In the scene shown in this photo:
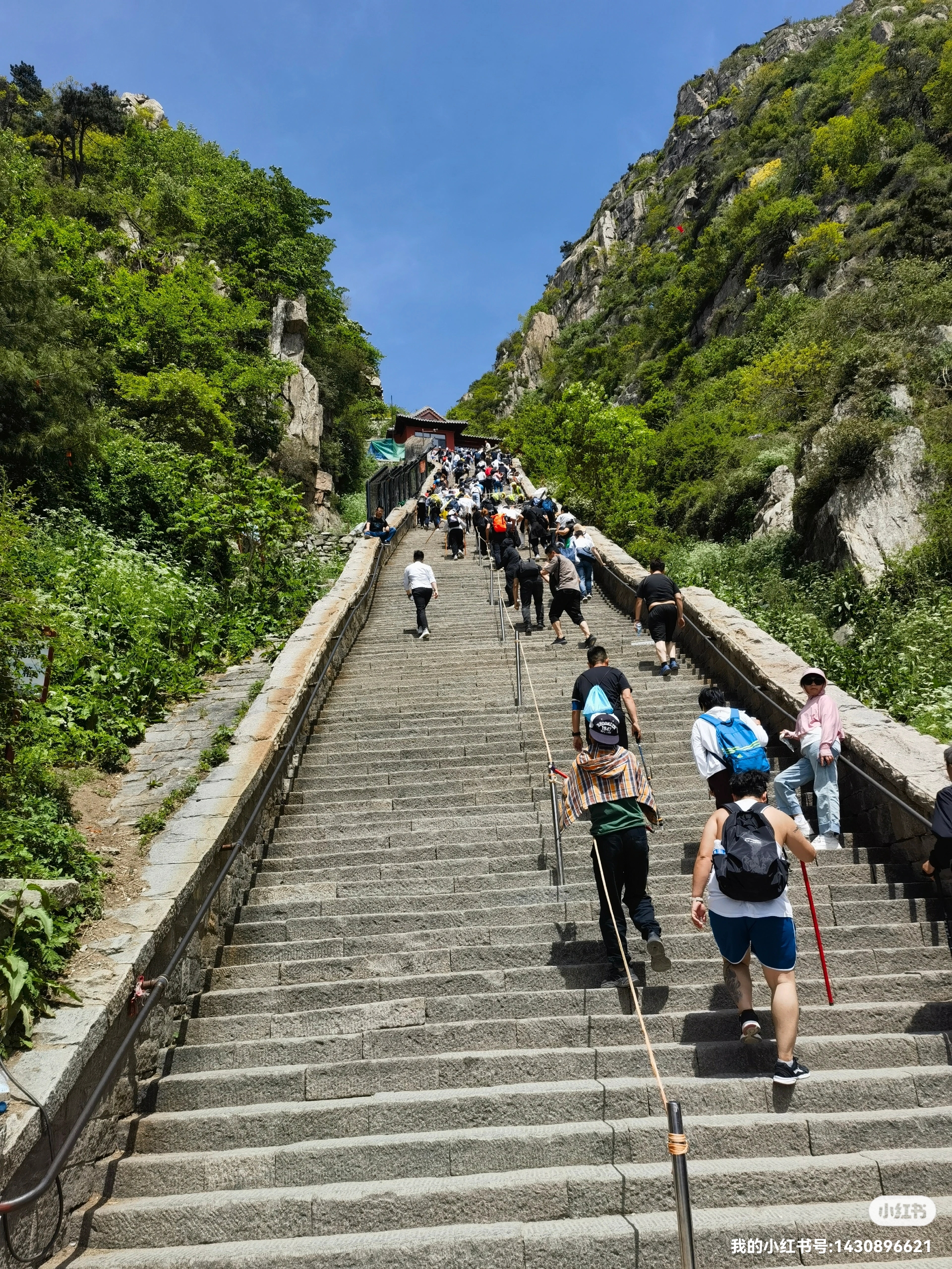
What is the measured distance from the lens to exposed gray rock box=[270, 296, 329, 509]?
2761cm

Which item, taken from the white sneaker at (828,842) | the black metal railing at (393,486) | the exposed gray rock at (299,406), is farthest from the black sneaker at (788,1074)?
the exposed gray rock at (299,406)

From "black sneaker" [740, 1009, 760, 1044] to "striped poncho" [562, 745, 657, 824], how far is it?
1.14 m

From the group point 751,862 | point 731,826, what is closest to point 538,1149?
point 751,862

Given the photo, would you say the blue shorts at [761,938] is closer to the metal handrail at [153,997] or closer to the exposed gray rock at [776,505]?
the metal handrail at [153,997]

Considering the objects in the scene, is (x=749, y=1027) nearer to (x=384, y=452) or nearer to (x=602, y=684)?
(x=602, y=684)

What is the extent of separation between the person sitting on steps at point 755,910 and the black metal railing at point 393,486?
17.7 m

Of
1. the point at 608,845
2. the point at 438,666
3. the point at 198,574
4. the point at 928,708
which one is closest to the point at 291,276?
the point at 198,574

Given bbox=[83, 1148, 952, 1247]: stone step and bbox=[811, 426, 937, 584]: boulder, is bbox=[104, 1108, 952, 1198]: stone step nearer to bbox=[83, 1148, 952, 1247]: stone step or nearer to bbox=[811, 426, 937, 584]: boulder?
bbox=[83, 1148, 952, 1247]: stone step

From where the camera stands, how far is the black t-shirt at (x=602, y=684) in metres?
5.92

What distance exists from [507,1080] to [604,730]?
6.40ft

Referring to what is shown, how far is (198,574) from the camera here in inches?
549

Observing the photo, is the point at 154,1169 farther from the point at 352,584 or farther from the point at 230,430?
the point at 230,430

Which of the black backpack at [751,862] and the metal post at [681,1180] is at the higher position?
the black backpack at [751,862]

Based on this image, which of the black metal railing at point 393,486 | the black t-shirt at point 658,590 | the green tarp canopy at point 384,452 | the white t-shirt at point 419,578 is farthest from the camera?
the green tarp canopy at point 384,452
